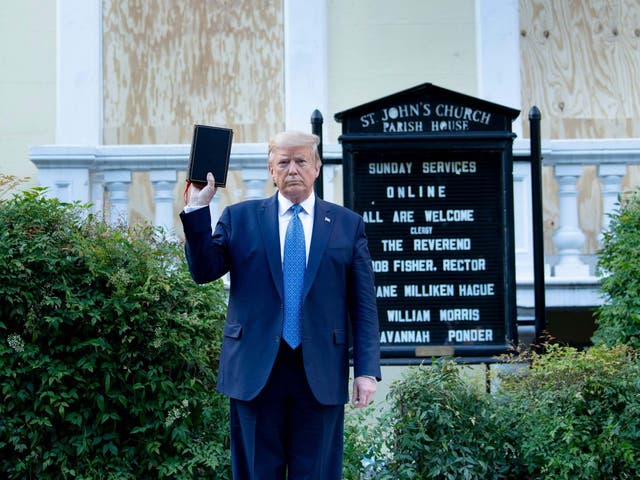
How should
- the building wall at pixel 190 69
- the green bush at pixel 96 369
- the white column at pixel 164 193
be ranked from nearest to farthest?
the green bush at pixel 96 369 → the white column at pixel 164 193 → the building wall at pixel 190 69

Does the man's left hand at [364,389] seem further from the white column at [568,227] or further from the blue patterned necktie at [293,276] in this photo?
the white column at [568,227]

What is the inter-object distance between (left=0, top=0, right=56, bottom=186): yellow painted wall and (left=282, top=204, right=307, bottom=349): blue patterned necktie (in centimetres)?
443

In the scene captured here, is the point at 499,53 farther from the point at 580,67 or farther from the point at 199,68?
the point at 199,68

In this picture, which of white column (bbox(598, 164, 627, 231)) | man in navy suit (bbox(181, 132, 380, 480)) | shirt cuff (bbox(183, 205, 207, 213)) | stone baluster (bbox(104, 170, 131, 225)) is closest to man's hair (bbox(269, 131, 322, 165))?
man in navy suit (bbox(181, 132, 380, 480))

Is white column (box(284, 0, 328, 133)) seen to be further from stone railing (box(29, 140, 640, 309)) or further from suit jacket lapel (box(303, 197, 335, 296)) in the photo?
suit jacket lapel (box(303, 197, 335, 296))

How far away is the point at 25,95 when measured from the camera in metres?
7.96

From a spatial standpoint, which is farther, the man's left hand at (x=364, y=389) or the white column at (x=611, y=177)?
the white column at (x=611, y=177)

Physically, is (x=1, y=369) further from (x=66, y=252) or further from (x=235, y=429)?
(x=235, y=429)

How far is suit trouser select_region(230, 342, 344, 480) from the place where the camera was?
3.92 metres

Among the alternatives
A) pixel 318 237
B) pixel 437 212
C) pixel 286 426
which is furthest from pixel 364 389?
pixel 437 212

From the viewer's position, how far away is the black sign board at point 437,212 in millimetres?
5891

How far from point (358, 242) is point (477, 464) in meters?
1.45

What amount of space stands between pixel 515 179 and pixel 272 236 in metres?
3.69

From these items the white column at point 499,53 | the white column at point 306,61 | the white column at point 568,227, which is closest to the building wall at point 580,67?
the white column at point 499,53
